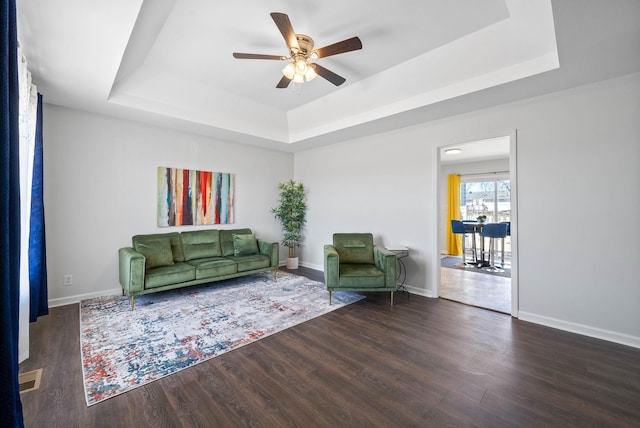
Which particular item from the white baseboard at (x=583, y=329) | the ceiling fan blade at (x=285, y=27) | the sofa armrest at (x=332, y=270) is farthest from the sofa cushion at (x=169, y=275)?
A: the white baseboard at (x=583, y=329)

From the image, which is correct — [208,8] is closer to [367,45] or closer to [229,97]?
[367,45]

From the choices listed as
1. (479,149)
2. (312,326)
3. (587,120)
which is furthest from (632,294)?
(479,149)

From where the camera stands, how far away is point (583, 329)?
9.27 ft

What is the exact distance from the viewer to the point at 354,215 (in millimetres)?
5039

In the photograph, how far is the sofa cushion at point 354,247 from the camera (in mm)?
4199

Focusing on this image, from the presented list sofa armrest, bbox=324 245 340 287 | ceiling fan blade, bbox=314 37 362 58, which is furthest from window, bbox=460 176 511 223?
ceiling fan blade, bbox=314 37 362 58

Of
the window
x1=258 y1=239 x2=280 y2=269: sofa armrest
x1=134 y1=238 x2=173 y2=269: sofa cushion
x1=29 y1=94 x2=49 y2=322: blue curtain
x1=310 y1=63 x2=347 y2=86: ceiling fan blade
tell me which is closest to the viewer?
x1=310 y1=63 x2=347 y2=86: ceiling fan blade

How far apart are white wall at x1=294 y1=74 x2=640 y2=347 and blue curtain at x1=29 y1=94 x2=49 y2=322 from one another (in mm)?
4638

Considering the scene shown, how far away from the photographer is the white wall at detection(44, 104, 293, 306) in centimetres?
350

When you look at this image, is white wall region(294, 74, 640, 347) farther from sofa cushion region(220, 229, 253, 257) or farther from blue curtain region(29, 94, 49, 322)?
blue curtain region(29, 94, 49, 322)

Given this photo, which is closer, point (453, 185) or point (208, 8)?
point (208, 8)

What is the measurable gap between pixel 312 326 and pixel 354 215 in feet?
8.17

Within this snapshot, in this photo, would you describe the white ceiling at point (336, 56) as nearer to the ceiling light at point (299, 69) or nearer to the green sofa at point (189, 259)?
the ceiling light at point (299, 69)

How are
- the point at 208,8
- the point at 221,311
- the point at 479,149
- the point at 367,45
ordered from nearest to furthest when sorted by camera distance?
the point at 208,8 < the point at 367,45 < the point at 221,311 < the point at 479,149
